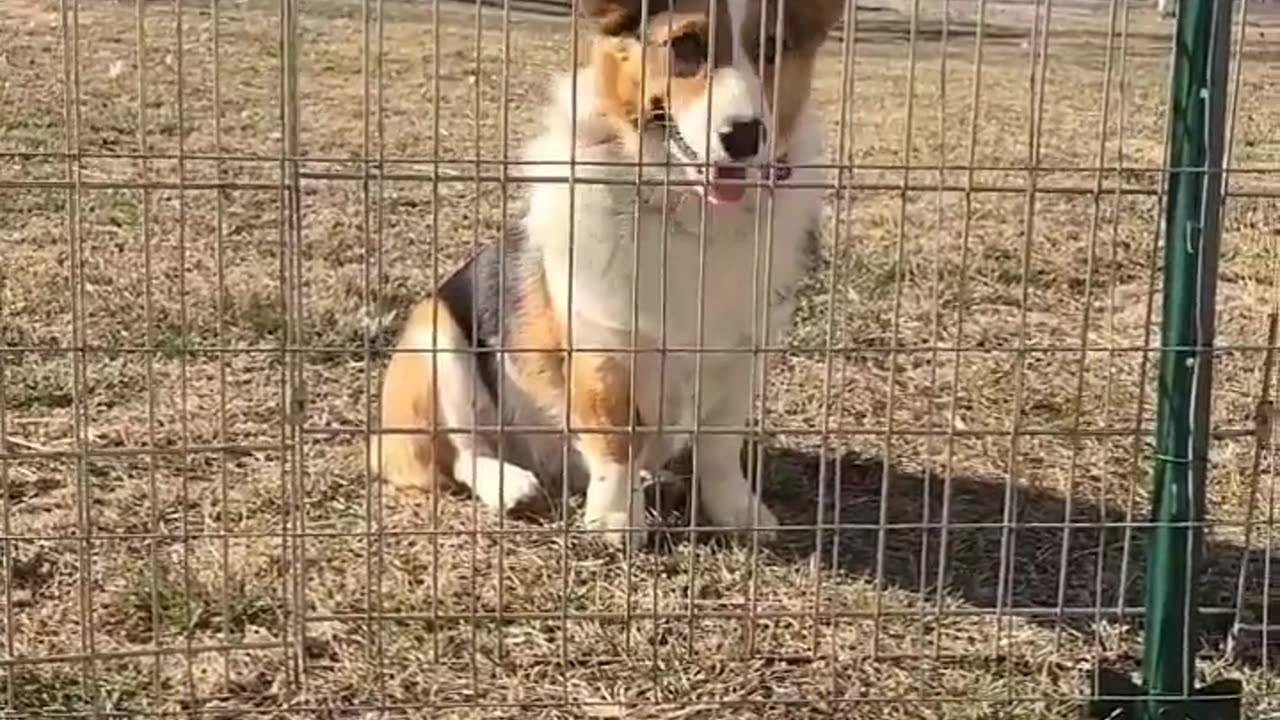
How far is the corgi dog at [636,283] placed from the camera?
10.4 ft

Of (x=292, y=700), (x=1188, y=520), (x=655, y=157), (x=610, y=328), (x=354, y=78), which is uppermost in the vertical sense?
(x=354, y=78)

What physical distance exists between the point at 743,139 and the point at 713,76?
135 mm

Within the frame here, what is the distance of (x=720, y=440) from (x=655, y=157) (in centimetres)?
69

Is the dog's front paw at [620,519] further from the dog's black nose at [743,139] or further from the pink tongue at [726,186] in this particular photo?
the dog's black nose at [743,139]

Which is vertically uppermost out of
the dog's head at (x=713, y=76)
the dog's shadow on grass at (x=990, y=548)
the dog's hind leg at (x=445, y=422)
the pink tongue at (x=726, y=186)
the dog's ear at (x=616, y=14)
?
the dog's ear at (x=616, y=14)

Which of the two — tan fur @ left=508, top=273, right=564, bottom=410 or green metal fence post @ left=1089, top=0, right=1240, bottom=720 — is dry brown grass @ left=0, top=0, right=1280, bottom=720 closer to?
green metal fence post @ left=1089, top=0, right=1240, bottom=720

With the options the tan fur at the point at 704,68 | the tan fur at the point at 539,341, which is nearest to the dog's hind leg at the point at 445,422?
the tan fur at the point at 539,341

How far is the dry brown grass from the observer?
9.70ft

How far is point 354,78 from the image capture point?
8.53 metres

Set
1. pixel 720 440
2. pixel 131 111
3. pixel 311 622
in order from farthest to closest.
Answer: pixel 131 111
pixel 720 440
pixel 311 622

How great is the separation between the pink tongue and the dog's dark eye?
0.64ft

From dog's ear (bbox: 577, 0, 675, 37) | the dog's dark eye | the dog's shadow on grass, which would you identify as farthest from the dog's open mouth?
the dog's shadow on grass

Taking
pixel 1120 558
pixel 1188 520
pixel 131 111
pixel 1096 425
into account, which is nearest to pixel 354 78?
pixel 131 111

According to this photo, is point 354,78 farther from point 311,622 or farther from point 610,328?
point 311,622
